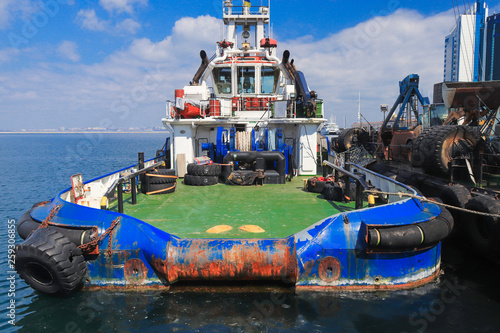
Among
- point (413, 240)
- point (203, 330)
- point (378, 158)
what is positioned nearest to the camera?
point (203, 330)

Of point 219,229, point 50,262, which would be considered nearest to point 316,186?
point 219,229

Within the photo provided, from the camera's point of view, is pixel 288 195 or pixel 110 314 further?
pixel 288 195

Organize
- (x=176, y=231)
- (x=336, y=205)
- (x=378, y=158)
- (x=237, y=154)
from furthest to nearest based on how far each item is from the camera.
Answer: (x=378, y=158) < (x=237, y=154) < (x=336, y=205) < (x=176, y=231)

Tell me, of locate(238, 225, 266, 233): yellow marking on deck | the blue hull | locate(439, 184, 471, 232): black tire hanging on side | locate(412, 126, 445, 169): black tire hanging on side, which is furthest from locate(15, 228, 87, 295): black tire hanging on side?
locate(412, 126, 445, 169): black tire hanging on side

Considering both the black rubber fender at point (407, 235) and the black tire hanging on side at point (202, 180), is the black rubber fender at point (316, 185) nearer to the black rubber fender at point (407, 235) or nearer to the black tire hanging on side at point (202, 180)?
the black tire hanging on side at point (202, 180)

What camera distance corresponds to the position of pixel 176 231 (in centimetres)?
579

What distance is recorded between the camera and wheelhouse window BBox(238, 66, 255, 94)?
12.9 meters

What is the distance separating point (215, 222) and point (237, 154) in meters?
4.17

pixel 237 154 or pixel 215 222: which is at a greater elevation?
pixel 237 154

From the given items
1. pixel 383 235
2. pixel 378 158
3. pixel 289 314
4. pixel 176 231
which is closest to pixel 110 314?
pixel 176 231

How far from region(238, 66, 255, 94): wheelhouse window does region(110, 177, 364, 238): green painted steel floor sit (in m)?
4.91

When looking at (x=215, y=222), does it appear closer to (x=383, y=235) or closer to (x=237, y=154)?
(x=383, y=235)

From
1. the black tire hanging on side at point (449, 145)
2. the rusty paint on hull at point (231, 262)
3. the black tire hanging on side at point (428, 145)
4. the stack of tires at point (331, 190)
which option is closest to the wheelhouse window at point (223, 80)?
the stack of tires at point (331, 190)

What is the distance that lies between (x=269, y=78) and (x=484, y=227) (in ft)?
29.5
